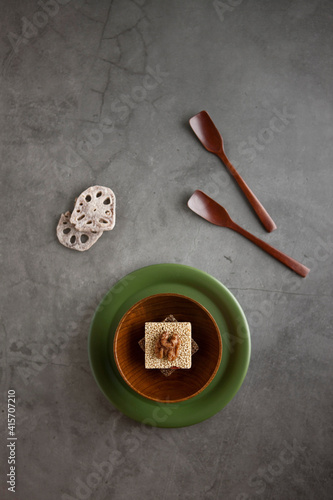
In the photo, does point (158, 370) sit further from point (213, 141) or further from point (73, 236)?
point (213, 141)

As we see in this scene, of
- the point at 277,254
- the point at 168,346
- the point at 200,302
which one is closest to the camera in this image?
the point at 168,346

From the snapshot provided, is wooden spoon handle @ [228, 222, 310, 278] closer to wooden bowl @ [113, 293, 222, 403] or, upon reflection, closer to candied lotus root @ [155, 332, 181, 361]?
wooden bowl @ [113, 293, 222, 403]

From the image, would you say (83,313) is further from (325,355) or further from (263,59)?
(263,59)

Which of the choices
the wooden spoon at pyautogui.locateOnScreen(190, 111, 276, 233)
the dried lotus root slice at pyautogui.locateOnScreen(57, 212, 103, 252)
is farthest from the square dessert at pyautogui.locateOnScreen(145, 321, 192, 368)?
the wooden spoon at pyautogui.locateOnScreen(190, 111, 276, 233)

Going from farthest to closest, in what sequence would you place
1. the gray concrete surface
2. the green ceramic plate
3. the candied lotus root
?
the gray concrete surface, the green ceramic plate, the candied lotus root

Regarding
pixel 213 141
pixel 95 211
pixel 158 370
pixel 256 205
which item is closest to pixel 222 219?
pixel 256 205

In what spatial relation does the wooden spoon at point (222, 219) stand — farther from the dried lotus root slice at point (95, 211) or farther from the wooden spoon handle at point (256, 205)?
the dried lotus root slice at point (95, 211)

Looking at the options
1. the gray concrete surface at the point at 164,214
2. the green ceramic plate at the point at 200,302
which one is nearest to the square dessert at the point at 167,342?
the green ceramic plate at the point at 200,302
